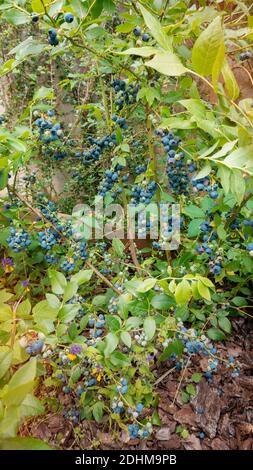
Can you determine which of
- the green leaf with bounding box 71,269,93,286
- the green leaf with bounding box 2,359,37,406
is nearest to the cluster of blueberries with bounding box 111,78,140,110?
the green leaf with bounding box 71,269,93,286

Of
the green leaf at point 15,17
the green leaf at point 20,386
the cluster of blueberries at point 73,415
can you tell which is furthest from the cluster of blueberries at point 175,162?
the cluster of blueberries at point 73,415

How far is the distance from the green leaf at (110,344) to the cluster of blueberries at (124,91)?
77 cm

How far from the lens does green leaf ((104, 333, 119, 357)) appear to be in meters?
0.98

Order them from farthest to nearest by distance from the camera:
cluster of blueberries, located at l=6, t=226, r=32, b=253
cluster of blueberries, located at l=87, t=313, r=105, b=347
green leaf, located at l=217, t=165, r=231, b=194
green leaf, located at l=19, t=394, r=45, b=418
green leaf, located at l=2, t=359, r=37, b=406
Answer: cluster of blueberries, located at l=6, t=226, r=32, b=253
cluster of blueberries, located at l=87, t=313, r=105, b=347
green leaf, located at l=217, t=165, r=231, b=194
green leaf, located at l=19, t=394, r=45, b=418
green leaf, located at l=2, t=359, r=37, b=406

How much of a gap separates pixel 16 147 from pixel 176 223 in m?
0.62

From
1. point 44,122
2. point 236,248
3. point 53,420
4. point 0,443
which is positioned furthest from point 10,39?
point 0,443

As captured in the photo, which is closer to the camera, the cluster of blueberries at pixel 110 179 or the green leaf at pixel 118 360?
the green leaf at pixel 118 360

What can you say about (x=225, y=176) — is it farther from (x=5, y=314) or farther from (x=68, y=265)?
(x=68, y=265)

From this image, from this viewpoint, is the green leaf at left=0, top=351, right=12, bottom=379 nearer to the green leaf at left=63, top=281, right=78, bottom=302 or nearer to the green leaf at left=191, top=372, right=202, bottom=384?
the green leaf at left=63, top=281, right=78, bottom=302

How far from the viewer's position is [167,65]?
2.26 ft

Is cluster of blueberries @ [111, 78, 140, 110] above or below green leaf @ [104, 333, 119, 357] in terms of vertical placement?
above

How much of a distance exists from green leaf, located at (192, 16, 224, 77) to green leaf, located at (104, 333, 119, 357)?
68 cm

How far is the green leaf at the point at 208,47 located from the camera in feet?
2.14

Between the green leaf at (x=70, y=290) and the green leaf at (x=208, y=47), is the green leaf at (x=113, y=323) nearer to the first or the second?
the green leaf at (x=70, y=290)
